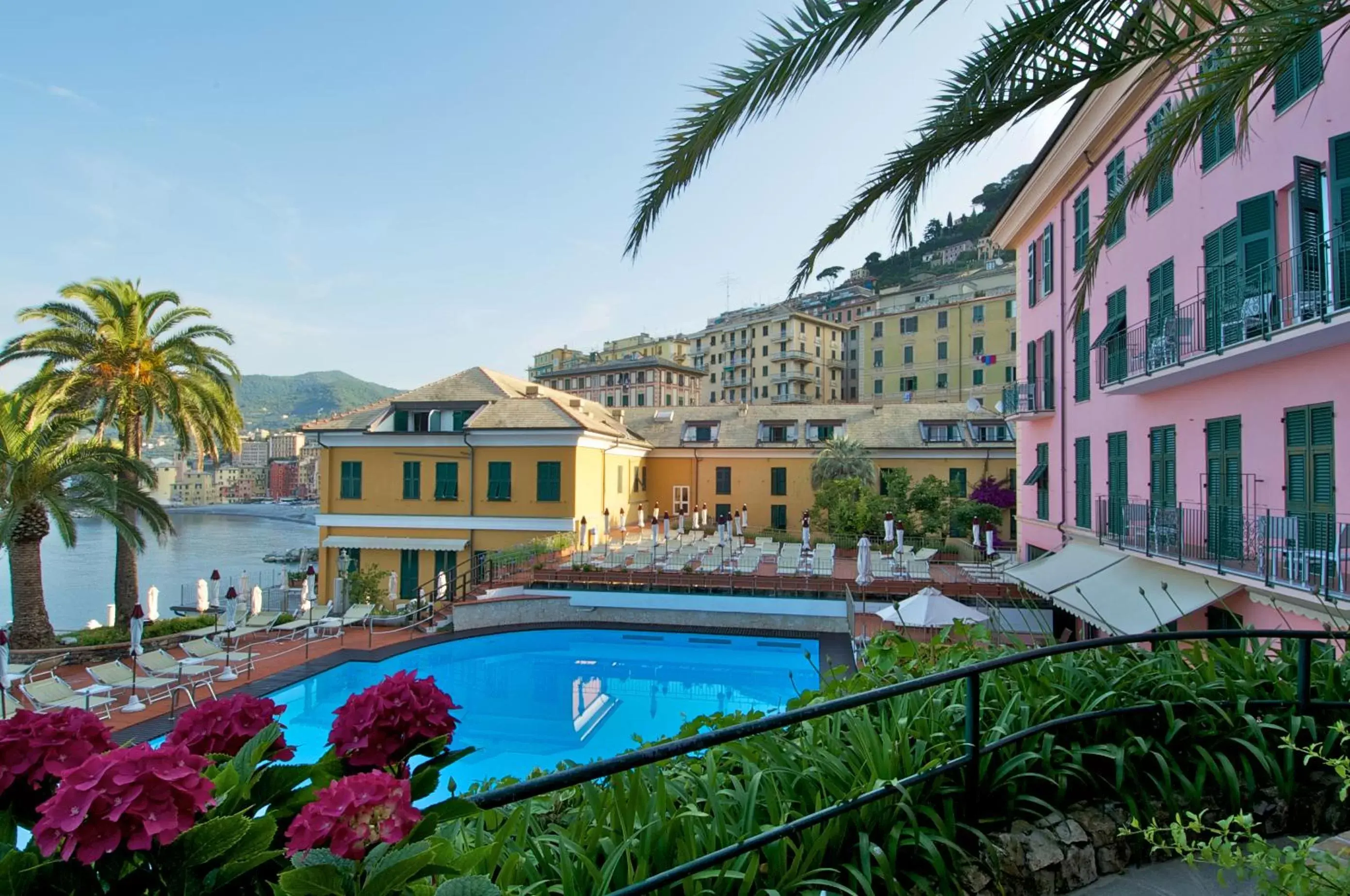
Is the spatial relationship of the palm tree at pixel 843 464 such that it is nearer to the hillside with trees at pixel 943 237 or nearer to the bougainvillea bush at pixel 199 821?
the bougainvillea bush at pixel 199 821

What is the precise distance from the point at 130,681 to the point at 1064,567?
17.7 meters

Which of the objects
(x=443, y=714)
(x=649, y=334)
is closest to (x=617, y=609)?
(x=443, y=714)

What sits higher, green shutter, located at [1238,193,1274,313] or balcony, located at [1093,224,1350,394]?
green shutter, located at [1238,193,1274,313]

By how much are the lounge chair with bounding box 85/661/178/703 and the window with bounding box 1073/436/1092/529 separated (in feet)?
61.9

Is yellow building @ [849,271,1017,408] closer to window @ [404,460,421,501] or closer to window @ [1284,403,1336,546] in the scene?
window @ [404,460,421,501]

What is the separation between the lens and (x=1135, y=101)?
12.9 m

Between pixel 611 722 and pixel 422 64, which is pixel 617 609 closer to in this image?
pixel 611 722

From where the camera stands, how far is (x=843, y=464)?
30.1 metres

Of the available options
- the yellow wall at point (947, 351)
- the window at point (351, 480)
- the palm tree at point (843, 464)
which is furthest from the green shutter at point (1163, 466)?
the yellow wall at point (947, 351)

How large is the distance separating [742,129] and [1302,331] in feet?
24.9

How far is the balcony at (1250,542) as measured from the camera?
8078mm

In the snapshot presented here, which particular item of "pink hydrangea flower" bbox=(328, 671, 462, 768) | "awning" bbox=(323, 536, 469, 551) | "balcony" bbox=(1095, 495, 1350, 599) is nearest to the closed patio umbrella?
"balcony" bbox=(1095, 495, 1350, 599)

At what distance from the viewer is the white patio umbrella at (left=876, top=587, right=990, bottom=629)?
1308 cm

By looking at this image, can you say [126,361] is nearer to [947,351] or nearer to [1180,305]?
[1180,305]
